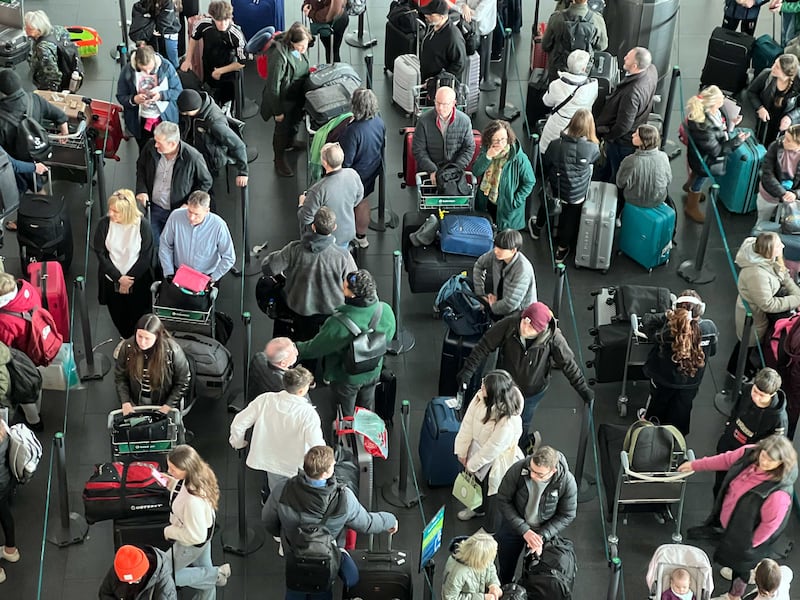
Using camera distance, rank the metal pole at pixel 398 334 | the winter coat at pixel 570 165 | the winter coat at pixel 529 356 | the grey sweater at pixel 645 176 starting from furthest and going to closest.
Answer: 1. the grey sweater at pixel 645 176
2. the winter coat at pixel 570 165
3. the metal pole at pixel 398 334
4. the winter coat at pixel 529 356

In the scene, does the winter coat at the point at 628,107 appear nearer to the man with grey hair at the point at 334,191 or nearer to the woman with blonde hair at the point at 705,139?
the woman with blonde hair at the point at 705,139

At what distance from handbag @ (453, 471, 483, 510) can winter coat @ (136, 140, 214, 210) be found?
340 cm

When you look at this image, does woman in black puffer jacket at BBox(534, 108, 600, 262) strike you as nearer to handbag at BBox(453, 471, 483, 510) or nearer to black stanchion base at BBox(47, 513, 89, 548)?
handbag at BBox(453, 471, 483, 510)

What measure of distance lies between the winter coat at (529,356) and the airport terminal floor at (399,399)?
89cm

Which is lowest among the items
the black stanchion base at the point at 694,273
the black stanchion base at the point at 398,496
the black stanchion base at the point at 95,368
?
the black stanchion base at the point at 398,496

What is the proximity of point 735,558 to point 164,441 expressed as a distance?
157 inches

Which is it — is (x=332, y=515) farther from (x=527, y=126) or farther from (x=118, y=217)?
(x=527, y=126)

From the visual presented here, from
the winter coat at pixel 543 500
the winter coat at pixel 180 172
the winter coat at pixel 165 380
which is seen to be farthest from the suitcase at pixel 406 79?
the winter coat at pixel 543 500

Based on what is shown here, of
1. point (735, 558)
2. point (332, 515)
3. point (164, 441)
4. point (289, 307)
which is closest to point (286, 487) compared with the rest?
point (332, 515)

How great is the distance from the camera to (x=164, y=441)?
934 cm

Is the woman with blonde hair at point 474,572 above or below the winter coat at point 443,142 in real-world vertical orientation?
below

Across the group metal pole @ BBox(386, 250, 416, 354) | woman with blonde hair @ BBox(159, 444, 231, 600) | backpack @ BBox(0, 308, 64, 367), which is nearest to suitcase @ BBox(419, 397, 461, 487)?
metal pole @ BBox(386, 250, 416, 354)

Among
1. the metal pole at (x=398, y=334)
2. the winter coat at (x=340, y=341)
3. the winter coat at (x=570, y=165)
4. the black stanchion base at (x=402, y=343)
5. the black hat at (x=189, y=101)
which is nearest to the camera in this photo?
the winter coat at (x=340, y=341)

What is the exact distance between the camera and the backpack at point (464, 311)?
10.5 meters
